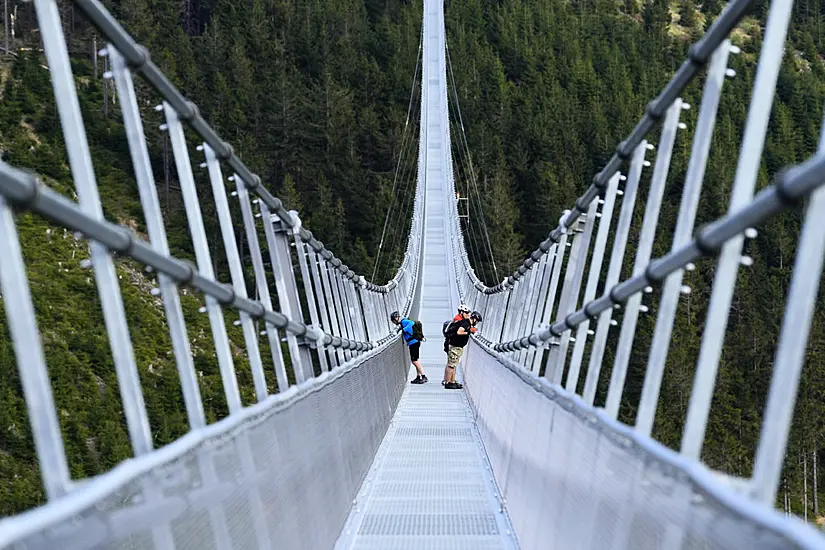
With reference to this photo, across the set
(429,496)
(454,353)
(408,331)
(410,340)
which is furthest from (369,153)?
(429,496)

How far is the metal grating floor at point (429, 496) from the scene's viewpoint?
588cm

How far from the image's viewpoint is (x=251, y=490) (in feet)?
11.3

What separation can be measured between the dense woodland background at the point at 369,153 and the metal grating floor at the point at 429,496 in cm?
2823

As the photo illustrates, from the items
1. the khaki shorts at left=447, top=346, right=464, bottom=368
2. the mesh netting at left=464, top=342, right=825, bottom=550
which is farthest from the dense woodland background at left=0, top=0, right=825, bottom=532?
the mesh netting at left=464, top=342, right=825, bottom=550

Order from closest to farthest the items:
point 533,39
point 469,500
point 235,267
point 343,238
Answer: point 235,267
point 469,500
point 343,238
point 533,39

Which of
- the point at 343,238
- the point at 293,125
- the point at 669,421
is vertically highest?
the point at 293,125

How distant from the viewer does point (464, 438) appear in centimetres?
1026

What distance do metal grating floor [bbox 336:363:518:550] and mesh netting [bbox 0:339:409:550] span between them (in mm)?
179

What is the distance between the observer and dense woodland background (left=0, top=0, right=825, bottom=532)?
46.0 m

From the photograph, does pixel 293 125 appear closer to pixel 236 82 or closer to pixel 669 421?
pixel 236 82

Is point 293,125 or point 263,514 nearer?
point 263,514

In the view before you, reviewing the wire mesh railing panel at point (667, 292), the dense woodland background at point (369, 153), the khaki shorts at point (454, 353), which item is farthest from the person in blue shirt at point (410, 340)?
the dense woodland background at point (369, 153)

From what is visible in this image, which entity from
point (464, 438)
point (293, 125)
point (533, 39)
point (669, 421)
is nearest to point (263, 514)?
point (464, 438)

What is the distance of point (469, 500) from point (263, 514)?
11.8 ft
